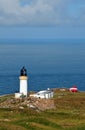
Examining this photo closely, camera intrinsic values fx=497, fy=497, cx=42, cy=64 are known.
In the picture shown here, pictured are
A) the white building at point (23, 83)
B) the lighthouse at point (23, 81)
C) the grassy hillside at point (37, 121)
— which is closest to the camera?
the grassy hillside at point (37, 121)

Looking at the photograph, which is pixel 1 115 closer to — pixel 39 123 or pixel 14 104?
pixel 39 123

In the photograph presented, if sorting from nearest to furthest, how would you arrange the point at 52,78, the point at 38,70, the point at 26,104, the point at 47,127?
the point at 47,127 → the point at 26,104 → the point at 52,78 → the point at 38,70

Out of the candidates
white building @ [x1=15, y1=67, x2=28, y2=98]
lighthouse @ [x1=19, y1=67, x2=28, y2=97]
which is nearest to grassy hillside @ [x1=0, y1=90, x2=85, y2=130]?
white building @ [x1=15, y1=67, x2=28, y2=98]

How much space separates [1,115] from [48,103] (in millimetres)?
17785

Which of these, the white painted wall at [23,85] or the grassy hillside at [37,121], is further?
the white painted wall at [23,85]

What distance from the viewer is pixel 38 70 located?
189m

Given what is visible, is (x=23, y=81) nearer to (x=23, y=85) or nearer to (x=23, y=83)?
(x=23, y=83)

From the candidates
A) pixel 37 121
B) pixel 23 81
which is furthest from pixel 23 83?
pixel 37 121

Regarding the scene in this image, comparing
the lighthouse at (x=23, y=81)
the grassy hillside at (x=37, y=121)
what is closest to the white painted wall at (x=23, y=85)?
the lighthouse at (x=23, y=81)

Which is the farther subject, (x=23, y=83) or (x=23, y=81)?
(x=23, y=83)

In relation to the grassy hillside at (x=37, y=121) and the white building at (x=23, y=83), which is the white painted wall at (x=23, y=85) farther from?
the grassy hillside at (x=37, y=121)

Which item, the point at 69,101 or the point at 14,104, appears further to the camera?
the point at 69,101

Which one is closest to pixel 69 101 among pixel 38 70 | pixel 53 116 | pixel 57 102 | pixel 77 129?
pixel 57 102

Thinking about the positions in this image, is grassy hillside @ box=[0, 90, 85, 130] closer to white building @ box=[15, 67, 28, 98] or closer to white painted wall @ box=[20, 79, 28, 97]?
white building @ box=[15, 67, 28, 98]
